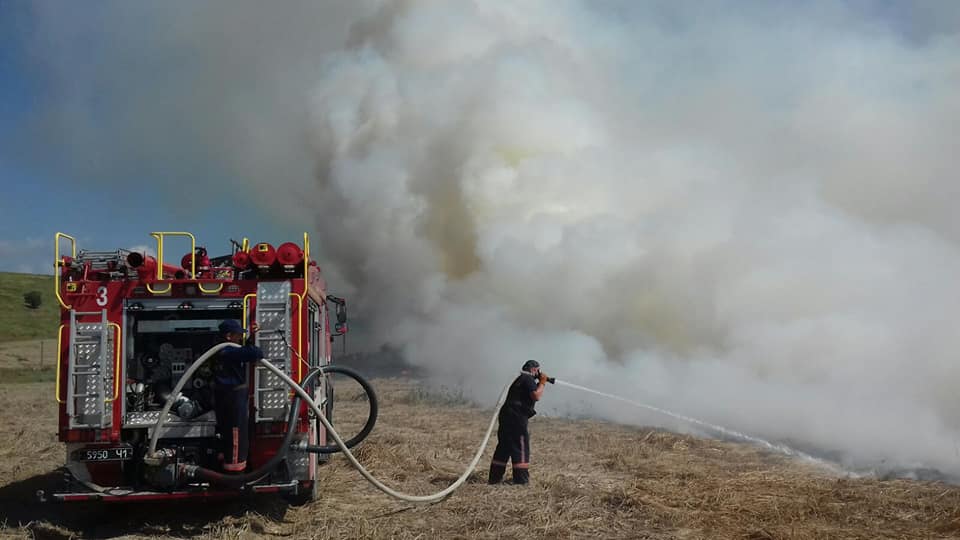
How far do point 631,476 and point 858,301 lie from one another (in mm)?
7568

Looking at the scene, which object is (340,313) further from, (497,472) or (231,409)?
(231,409)

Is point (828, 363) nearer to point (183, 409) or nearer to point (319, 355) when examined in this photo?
point (319, 355)

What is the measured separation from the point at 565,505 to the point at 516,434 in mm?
1933

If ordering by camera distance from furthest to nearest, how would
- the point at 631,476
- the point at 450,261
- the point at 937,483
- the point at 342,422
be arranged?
the point at 450,261, the point at 342,422, the point at 631,476, the point at 937,483

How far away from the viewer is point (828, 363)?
1527 cm

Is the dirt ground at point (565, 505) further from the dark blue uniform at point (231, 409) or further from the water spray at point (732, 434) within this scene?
the dark blue uniform at point (231, 409)

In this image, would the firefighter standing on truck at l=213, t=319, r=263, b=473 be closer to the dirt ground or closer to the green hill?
the dirt ground

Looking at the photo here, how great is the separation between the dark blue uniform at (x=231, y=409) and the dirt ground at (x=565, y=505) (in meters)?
0.87

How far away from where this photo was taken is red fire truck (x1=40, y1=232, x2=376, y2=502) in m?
8.38

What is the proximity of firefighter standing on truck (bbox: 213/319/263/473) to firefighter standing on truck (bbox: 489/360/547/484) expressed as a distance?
375 centimetres

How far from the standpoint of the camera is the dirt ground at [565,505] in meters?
8.36

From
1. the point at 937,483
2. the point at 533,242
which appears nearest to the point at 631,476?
the point at 937,483

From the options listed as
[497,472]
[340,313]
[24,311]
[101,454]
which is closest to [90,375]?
[101,454]

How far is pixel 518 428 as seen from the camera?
1106cm
